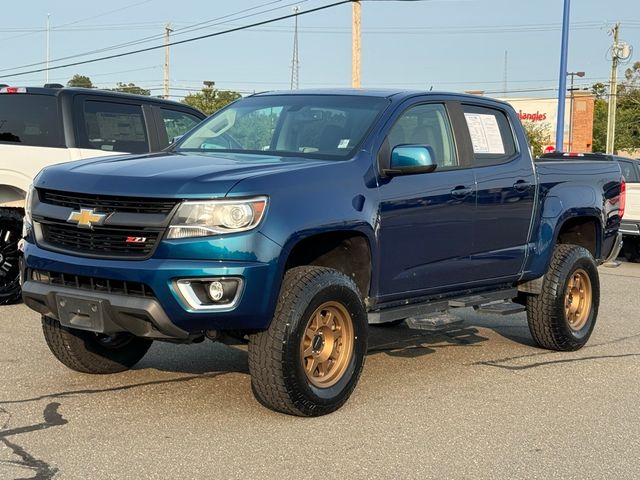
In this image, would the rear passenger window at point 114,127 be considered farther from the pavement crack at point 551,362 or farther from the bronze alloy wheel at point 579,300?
the bronze alloy wheel at point 579,300

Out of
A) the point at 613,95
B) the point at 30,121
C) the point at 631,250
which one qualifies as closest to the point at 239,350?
the point at 30,121

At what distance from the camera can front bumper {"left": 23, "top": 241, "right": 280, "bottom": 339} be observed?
5.20 m

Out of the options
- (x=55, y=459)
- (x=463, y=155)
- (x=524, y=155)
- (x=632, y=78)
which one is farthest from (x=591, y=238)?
(x=632, y=78)

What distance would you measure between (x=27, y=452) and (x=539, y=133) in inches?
2312

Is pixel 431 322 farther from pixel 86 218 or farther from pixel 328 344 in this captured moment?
pixel 86 218

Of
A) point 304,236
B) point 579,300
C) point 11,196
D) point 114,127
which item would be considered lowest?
point 579,300

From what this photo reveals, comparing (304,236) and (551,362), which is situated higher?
(304,236)

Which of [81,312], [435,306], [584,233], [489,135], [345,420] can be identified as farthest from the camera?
[584,233]

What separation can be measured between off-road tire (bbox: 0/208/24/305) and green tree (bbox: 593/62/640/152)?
192 feet

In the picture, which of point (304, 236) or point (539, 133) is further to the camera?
point (539, 133)

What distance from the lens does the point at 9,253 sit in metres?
9.45

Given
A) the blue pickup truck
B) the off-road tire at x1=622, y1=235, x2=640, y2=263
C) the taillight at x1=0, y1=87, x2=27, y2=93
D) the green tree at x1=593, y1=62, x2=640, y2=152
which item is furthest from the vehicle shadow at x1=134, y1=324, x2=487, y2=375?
the green tree at x1=593, y1=62, x2=640, y2=152

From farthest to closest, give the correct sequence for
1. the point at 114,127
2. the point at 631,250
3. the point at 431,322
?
1. the point at 631,250
2. the point at 114,127
3. the point at 431,322

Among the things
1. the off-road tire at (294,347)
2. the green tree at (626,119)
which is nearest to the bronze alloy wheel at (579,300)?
the off-road tire at (294,347)
